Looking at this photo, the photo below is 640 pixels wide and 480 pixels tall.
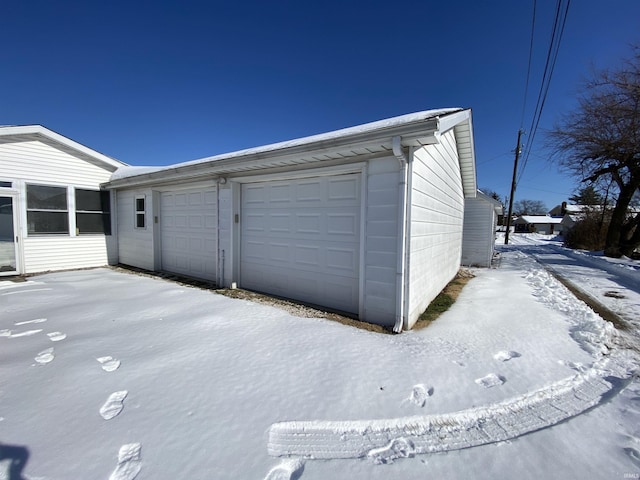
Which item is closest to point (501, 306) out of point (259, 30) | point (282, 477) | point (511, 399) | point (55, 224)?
point (511, 399)

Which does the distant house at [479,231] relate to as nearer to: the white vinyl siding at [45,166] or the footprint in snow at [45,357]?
the footprint in snow at [45,357]

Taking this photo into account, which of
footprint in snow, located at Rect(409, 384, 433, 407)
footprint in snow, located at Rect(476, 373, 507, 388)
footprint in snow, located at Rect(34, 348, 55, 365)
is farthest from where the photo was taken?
footprint in snow, located at Rect(34, 348, 55, 365)

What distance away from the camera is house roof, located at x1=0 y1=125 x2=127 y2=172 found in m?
6.99

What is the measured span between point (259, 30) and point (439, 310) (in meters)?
8.36

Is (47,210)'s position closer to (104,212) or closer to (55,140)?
(104,212)

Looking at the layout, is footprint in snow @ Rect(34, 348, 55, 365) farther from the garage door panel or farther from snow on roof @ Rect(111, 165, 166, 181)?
snow on roof @ Rect(111, 165, 166, 181)

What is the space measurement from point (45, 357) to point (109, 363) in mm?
759

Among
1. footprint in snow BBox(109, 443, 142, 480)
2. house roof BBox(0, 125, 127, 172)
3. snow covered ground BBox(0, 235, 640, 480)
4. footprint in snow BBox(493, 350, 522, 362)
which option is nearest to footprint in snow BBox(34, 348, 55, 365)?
snow covered ground BBox(0, 235, 640, 480)

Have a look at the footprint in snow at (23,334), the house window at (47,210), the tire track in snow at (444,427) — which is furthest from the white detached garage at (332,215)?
the footprint in snow at (23,334)

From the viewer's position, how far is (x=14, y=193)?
7191 mm

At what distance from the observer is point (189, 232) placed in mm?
7109

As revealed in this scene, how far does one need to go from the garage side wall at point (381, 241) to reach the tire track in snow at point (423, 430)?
1.80 meters

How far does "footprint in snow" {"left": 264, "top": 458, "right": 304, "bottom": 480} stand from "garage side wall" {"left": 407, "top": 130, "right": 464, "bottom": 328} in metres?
2.60

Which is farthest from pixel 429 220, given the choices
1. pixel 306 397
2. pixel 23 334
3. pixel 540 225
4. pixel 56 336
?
pixel 540 225
